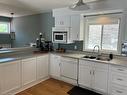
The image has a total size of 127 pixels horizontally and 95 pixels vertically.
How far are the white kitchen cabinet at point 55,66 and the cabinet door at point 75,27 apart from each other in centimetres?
83

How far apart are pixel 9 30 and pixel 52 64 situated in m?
4.10

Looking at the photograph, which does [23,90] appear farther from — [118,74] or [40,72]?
[118,74]

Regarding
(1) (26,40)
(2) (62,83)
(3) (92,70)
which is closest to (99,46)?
(3) (92,70)

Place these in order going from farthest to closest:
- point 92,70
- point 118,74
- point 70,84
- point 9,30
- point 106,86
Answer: point 9,30 < point 70,84 < point 92,70 < point 106,86 < point 118,74

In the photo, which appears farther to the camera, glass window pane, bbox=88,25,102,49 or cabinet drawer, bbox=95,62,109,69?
glass window pane, bbox=88,25,102,49

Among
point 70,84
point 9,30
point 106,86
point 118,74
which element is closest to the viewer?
point 118,74

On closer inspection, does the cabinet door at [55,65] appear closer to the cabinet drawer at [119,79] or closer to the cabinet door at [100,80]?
the cabinet door at [100,80]

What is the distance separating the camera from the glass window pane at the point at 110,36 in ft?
10.5

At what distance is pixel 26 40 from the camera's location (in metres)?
5.58

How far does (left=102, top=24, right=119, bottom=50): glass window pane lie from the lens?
319 centimetres

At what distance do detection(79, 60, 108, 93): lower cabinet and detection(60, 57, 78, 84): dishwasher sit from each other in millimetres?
169

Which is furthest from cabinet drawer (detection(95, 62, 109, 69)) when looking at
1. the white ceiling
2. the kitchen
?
the white ceiling

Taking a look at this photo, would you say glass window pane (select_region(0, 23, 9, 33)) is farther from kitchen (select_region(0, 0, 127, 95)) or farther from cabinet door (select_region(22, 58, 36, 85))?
cabinet door (select_region(22, 58, 36, 85))

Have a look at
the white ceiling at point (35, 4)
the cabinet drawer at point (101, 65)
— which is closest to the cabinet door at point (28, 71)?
the white ceiling at point (35, 4)
